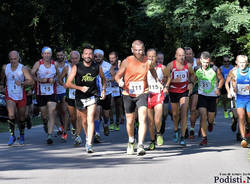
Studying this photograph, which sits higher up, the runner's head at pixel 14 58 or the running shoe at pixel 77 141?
the runner's head at pixel 14 58

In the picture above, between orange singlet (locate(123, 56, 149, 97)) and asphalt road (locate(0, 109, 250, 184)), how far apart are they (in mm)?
1147

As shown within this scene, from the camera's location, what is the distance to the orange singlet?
1139 cm

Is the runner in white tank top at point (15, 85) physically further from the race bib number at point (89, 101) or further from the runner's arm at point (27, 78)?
the race bib number at point (89, 101)

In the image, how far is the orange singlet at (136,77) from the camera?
11.4 metres

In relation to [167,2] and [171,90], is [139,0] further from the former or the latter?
[171,90]

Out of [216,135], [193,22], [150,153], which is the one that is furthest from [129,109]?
[193,22]

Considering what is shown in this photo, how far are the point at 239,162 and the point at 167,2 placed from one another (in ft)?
93.3

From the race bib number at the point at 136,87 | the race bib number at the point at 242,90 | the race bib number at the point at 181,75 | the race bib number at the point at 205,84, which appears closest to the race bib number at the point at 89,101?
the race bib number at the point at 136,87

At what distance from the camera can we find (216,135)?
623 inches

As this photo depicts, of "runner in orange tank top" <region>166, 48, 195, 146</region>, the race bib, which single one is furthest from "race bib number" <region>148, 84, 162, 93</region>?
the race bib

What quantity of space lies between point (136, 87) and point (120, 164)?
1.73 m

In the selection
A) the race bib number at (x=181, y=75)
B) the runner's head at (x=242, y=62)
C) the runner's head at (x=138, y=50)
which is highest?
the runner's head at (x=138, y=50)

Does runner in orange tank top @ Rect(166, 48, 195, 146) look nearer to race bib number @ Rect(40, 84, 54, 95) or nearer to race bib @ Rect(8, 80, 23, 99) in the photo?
race bib number @ Rect(40, 84, 54, 95)

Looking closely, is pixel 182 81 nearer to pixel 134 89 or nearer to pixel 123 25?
pixel 134 89
